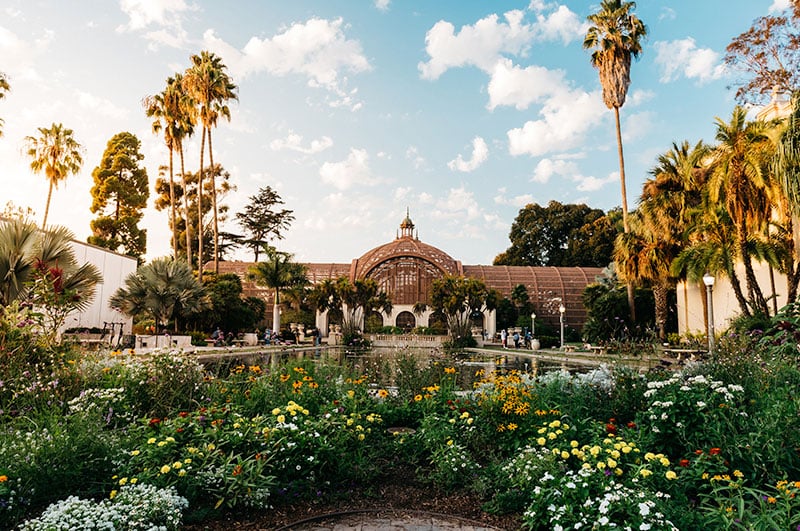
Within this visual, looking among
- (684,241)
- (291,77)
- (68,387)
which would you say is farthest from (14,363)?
(684,241)

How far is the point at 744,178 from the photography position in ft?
51.0

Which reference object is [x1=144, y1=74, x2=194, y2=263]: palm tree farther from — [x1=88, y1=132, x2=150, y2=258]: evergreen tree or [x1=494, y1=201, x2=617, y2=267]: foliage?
[x1=494, y1=201, x2=617, y2=267]: foliage

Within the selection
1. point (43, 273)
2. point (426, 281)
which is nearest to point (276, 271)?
point (426, 281)

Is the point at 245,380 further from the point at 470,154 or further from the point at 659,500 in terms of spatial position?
the point at 470,154

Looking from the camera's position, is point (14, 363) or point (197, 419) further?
point (14, 363)

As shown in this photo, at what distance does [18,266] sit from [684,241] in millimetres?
21364

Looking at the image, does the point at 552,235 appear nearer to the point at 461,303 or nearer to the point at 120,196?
the point at 461,303

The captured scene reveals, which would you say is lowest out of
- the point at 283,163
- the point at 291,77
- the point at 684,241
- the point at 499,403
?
the point at 499,403

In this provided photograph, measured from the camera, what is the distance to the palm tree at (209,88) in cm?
2722

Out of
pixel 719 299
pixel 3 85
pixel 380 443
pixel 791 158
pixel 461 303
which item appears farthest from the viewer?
pixel 461 303

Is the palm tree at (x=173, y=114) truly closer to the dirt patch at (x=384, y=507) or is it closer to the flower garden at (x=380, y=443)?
the flower garden at (x=380, y=443)

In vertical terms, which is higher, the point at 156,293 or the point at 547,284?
the point at 547,284

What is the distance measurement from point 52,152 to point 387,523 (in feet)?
103

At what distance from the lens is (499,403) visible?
4516mm
